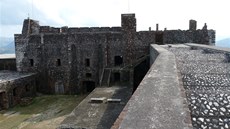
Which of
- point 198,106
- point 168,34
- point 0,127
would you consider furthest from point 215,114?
point 168,34

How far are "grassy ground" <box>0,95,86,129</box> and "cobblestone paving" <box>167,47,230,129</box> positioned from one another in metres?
10.5

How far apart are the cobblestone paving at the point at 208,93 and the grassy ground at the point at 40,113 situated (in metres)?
10.5

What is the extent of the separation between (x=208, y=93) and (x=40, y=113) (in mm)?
15837

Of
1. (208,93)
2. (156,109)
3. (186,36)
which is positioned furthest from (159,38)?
(156,109)

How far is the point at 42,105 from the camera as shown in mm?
22203

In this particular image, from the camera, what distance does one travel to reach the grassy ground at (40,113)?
17.0 metres

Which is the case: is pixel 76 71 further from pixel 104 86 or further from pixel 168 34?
pixel 168 34

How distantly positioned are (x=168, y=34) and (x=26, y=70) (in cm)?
1430

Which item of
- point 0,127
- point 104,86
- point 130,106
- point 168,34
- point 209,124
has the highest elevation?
point 168,34

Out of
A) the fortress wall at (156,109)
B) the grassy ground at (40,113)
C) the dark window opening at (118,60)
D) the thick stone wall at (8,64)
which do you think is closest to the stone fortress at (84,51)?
the dark window opening at (118,60)

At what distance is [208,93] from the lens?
6.12 m

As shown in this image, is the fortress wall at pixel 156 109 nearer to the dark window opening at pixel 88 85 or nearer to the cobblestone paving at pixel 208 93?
the cobblestone paving at pixel 208 93

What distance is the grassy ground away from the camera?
17047mm

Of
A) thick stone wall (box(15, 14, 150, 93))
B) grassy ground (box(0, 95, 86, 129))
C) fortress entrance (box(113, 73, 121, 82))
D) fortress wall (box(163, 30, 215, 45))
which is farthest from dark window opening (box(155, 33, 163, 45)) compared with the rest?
grassy ground (box(0, 95, 86, 129))
